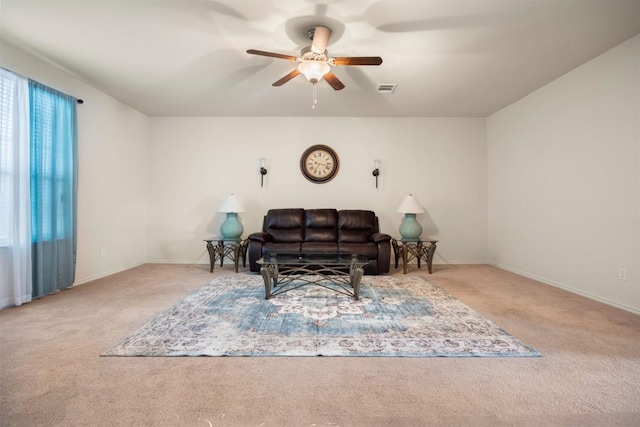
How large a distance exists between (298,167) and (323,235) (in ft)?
4.47

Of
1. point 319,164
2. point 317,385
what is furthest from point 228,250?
point 317,385

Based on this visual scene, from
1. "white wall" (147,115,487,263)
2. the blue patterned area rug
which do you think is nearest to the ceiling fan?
the blue patterned area rug

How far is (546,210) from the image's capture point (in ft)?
11.9

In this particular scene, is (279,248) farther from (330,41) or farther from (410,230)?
(330,41)

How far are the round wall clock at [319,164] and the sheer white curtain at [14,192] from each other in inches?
135

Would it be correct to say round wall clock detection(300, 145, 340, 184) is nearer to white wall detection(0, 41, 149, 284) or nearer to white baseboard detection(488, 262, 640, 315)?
white wall detection(0, 41, 149, 284)

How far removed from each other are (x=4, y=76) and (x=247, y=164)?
290 centimetres

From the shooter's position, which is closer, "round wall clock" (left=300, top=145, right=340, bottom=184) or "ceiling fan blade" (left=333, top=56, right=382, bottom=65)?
"ceiling fan blade" (left=333, top=56, right=382, bottom=65)

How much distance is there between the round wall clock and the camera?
4836 millimetres

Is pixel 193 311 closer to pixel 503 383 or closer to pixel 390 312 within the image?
pixel 390 312

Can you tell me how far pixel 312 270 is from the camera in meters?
3.17

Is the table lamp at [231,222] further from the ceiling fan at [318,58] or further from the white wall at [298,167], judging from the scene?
the ceiling fan at [318,58]

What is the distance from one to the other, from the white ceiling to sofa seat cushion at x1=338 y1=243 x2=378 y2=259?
2.20m

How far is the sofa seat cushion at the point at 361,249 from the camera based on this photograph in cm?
388
